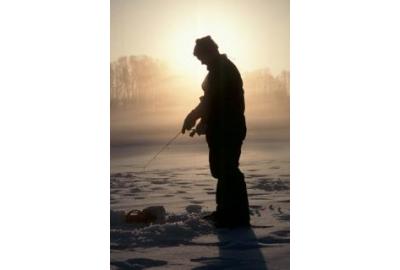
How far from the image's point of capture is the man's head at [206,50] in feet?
10.5

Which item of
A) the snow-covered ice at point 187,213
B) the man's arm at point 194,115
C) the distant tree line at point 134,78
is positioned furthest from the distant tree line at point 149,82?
the snow-covered ice at point 187,213

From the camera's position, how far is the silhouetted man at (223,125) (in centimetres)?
320

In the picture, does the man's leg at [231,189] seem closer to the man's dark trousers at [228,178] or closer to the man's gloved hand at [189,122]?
the man's dark trousers at [228,178]

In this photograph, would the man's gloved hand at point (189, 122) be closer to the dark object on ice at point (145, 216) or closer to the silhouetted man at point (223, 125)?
the silhouetted man at point (223, 125)

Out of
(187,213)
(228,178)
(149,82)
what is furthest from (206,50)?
(187,213)

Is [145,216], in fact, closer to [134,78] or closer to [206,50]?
[134,78]

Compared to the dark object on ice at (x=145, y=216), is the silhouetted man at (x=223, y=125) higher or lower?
higher

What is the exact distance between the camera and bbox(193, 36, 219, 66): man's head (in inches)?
126

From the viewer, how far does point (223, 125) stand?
10.5 ft

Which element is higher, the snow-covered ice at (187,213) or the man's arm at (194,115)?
the man's arm at (194,115)

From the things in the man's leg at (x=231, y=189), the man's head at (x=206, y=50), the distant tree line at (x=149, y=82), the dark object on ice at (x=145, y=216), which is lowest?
the dark object on ice at (x=145, y=216)

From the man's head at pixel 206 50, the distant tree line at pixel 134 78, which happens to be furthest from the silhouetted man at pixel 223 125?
the distant tree line at pixel 134 78

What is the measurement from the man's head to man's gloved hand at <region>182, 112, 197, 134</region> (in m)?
0.28

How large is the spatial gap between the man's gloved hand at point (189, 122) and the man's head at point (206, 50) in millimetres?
285
